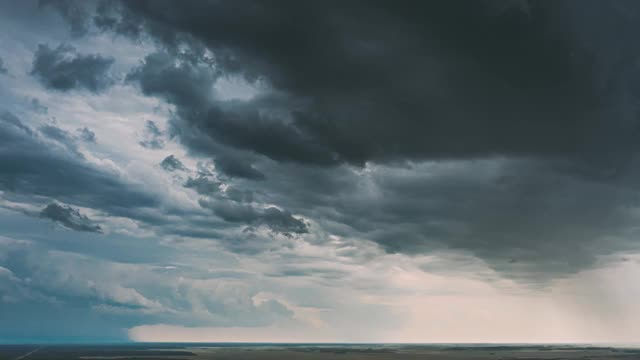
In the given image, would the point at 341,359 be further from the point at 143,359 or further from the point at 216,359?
the point at 143,359

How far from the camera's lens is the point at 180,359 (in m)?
186

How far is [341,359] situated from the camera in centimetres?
19112

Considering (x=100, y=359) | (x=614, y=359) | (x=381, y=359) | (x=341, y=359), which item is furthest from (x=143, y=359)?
(x=614, y=359)

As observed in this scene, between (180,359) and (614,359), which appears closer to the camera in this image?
(180,359)

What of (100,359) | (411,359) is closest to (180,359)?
(100,359)

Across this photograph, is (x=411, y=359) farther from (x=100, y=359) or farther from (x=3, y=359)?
(x=3, y=359)

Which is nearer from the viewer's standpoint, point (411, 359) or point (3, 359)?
point (3, 359)

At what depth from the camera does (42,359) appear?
17938 cm

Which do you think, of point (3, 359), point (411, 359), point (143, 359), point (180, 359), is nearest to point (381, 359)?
point (411, 359)

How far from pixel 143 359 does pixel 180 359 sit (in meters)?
12.9

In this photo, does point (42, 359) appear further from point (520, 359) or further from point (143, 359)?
point (520, 359)

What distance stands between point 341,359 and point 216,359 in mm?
37992

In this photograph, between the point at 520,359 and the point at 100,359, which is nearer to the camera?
the point at 100,359

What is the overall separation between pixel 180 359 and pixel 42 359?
3881 centimetres
